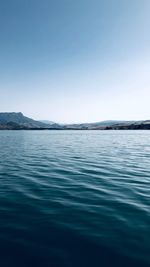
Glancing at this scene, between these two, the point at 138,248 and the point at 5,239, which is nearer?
the point at 138,248

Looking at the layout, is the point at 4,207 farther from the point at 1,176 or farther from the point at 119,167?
the point at 119,167

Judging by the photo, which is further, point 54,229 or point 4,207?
Answer: point 4,207

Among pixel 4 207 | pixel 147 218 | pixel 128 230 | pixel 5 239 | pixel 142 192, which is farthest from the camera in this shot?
pixel 142 192

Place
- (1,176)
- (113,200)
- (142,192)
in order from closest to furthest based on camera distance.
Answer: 1. (113,200)
2. (142,192)
3. (1,176)

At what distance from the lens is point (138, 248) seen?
27.3 ft

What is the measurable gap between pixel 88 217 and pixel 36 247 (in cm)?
372

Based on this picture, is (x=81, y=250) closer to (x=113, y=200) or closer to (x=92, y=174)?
(x=113, y=200)

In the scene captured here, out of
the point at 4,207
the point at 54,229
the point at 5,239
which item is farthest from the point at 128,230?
the point at 4,207

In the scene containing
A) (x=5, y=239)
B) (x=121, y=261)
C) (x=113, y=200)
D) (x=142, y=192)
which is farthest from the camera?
(x=142, y=192)

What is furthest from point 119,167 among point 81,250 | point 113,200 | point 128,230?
point 81,250

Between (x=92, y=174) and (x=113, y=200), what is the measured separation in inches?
Answer: 303

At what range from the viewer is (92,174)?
21359 millimetres

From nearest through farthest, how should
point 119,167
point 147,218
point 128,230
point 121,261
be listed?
point 121,261 < point 128,230 < point 147,218 < point 119,167

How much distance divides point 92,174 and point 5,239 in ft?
43.8
